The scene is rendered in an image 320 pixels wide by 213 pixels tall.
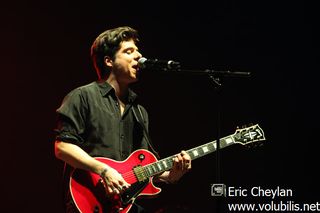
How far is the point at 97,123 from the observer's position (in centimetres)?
324

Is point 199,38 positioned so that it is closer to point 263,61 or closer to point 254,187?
point 263,61

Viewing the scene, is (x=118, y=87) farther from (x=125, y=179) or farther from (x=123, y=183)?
(x=123, y=183)

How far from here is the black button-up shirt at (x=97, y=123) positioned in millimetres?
3133

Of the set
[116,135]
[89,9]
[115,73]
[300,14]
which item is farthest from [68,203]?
[300,14]

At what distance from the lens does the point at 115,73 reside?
3537 millimetres

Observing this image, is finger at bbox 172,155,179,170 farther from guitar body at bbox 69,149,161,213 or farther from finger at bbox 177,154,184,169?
guitar body at bbox 69,149,161,213

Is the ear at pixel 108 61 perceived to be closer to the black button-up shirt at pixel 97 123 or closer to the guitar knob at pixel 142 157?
the black button-up shirt at pixel 97 123

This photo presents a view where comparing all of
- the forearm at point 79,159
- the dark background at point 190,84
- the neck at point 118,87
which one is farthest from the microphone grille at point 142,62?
the dark background at point 190,84

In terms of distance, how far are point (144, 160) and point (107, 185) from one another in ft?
1.40

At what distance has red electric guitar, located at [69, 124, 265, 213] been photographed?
10.0 ft

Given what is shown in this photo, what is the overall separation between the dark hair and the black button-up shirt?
197mm

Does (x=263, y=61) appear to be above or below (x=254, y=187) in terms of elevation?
above

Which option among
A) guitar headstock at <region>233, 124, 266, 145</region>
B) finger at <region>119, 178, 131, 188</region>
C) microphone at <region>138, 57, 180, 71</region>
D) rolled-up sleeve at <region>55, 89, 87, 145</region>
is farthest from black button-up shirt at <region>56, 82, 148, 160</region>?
guitar headstock at <region>233, 124, 266, 145</region>

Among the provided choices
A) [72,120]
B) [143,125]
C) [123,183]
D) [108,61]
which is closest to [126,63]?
[108,61]
